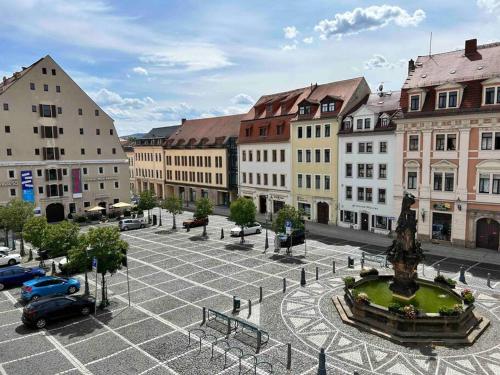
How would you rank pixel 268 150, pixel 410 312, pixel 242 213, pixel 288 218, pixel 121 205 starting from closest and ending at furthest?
pixel 410 312 → pixel 288 218 → pixel 242 213 → pixel 268 150 → pixel 121 205

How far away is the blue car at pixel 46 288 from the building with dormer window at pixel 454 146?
28.7m

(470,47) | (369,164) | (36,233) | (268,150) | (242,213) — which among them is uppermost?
(470,47)

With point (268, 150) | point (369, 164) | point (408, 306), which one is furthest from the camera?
point (268, 150)

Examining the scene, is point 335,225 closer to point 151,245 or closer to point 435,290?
point 151,245

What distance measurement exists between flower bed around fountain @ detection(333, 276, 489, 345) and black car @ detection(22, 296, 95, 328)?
14636 mm

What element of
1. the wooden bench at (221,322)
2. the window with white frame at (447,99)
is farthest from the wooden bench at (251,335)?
the window with white frame at (447,99)

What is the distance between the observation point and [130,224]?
5003 cm

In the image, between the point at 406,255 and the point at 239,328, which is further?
the point at 406,255

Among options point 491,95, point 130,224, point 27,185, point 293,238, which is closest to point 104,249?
point 293,238

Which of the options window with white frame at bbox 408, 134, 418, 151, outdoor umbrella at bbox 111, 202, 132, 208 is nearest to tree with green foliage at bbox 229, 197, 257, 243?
window with white frame at bbox 408, 134, 418, 151

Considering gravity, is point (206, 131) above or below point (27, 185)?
above

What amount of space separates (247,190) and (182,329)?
136 feet

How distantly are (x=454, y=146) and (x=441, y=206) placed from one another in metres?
5.90

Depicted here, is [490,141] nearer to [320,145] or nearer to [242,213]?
[320,145]
